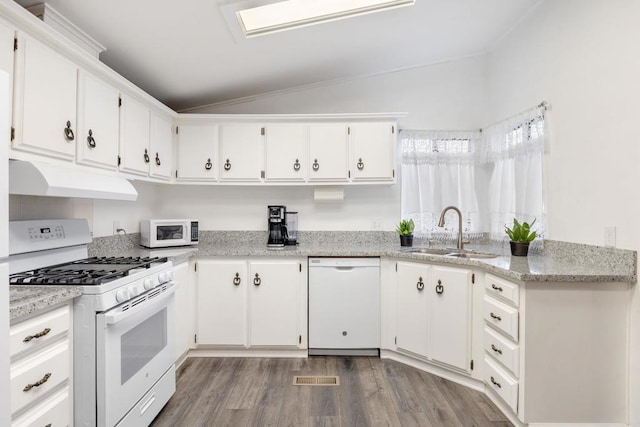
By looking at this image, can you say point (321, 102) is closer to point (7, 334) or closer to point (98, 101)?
point (98, 101)

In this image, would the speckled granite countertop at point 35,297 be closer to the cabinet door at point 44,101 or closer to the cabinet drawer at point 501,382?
the cabinet door at point 44,101

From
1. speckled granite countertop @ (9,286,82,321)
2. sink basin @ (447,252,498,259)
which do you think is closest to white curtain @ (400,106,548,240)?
sink basin @ (447,252,498,259)

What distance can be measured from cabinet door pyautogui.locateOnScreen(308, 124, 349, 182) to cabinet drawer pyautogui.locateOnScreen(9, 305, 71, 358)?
2.08 meters

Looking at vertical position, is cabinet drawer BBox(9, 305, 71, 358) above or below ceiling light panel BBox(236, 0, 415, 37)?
below

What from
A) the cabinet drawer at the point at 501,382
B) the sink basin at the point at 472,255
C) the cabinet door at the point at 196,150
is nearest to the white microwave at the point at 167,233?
the cabinet door at the point at 196,150

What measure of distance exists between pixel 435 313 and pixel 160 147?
263cm

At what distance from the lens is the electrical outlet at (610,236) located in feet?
6.01

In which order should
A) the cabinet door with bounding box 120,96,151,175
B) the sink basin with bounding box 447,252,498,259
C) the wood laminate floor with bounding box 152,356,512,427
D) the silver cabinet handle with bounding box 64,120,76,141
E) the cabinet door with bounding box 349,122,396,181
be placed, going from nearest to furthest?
1. the silver cabinet handle with bounding box 64,120,76,141
2. the wood laminate floor with bounding box 152,356,512,427
3. the cabinet door with bounding box 120,96,151,175
4. the sink basin with bounding box 447,252,498,259
5. the cabinet door with bounding box 349,122,396,181

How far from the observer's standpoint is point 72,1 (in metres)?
1.71

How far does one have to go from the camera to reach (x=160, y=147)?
9.10 feet

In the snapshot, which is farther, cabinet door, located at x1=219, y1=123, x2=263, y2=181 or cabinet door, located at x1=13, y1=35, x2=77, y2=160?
cabinet door, located at x1=219, y1=123, x2=263, y2=181

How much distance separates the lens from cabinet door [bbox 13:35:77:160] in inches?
58.1

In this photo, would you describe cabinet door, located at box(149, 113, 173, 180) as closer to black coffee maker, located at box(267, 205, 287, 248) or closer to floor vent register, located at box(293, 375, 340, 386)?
black coffee maker, located at box(267, 205, 287, 248)

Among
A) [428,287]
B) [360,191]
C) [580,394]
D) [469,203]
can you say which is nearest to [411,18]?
[360,191]
